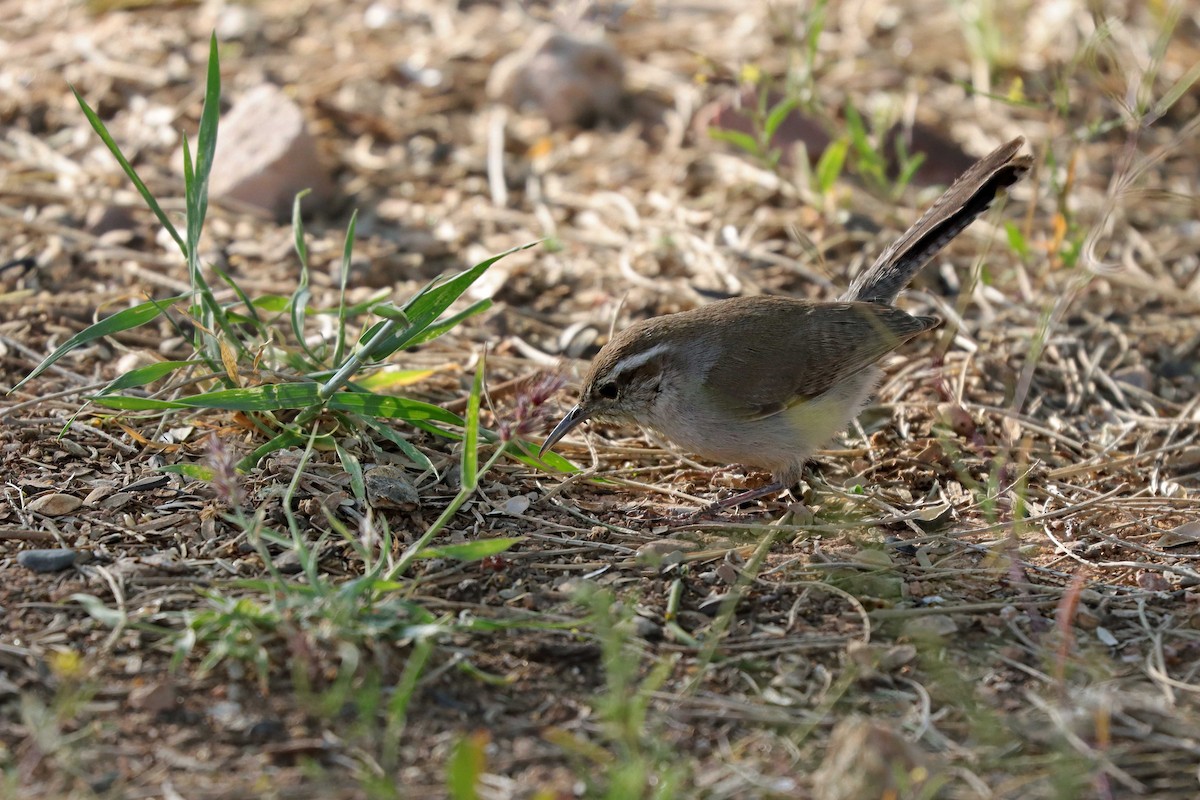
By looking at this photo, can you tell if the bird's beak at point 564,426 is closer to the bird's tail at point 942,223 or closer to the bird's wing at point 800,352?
the bird's wing at point 800,352

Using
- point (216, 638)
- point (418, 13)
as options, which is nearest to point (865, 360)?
point (216, 638)

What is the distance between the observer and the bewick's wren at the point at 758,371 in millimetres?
5484

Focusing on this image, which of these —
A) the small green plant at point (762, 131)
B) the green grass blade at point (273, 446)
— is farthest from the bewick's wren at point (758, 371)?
the small green plant at point (762, 131)

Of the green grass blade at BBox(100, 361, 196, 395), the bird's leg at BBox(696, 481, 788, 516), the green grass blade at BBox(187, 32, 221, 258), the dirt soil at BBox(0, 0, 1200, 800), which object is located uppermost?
the green grass blade at BBox(187, 32, 221, 258)

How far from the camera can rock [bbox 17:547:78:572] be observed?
446 cm

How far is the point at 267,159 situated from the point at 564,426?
10.9ft

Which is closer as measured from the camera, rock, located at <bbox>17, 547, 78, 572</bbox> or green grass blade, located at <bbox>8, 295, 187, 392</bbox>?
rock, located at <bbox>17, 547, 78, 572</bbox>

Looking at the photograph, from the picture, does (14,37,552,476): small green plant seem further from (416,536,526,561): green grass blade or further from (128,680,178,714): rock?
(128,680,178,714): rock

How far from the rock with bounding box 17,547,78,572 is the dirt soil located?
0.05 m

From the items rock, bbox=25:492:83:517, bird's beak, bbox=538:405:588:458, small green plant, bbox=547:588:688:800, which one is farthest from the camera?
bird's beak, bbox=538:405:588:458

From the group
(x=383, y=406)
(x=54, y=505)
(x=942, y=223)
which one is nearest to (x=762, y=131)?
(x=942, y=223)

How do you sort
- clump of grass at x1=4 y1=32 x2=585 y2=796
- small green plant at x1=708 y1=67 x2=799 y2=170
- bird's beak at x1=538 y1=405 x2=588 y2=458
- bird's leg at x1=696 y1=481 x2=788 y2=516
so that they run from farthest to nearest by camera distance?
small green plant at x1=708 y1=67 x2=799 y2=170, bird's leg at x1=696 y1=481 x2=788 y2=516, bird's beak at x1=538 y1=405 x2=588 y2=458, clump of grass at x1=4 y1=32 x2=585 y2=796

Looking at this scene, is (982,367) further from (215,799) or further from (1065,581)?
(215,799)

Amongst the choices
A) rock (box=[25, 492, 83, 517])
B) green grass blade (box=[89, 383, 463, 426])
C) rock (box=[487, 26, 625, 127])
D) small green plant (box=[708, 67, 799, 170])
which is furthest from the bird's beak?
rock (box=[487, 26, 625, 127])
